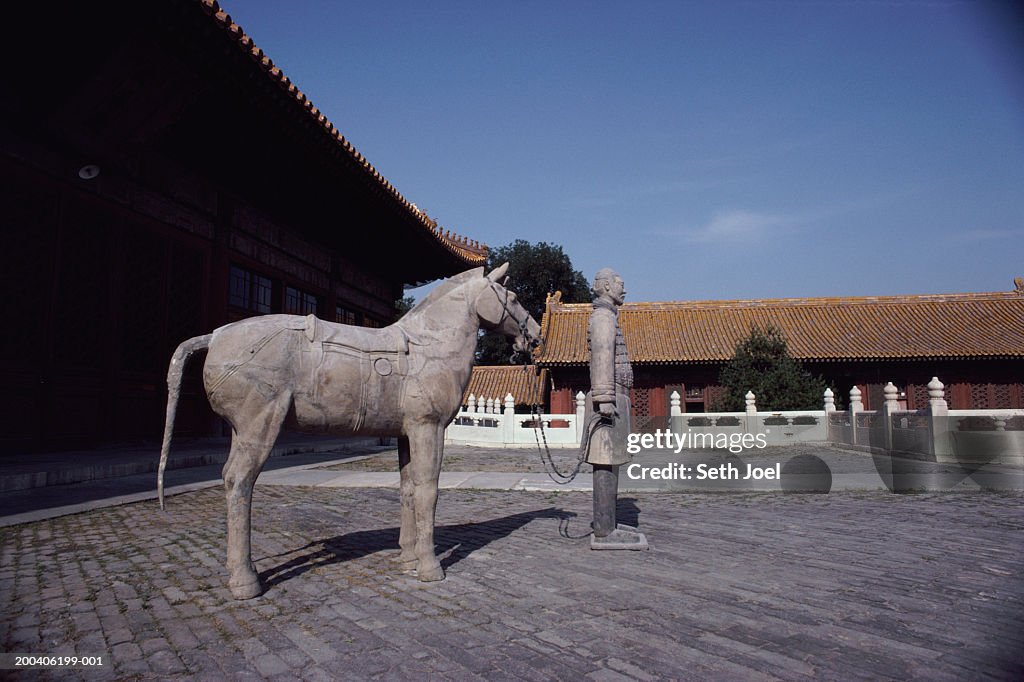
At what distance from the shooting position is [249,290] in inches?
519

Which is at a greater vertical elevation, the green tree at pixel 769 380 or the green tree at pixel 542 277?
the green tree at pixel 542 277

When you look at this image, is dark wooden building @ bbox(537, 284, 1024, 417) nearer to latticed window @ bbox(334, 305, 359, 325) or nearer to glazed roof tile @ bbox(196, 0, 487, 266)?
latticed window @ bbox(334, 305, 359, 325)

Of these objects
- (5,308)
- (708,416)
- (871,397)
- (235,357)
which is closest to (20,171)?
(5,308)

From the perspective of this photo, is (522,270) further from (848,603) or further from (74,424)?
(848,603)

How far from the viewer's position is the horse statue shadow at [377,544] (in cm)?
404

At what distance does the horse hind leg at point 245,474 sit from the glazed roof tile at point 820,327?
21698 millimetres

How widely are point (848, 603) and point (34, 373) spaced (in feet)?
34.4

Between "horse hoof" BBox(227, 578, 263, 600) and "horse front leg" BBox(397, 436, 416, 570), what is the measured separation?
97 centimetres

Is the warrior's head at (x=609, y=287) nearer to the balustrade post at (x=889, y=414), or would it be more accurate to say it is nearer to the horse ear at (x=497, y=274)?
the horse ear at (x=497, y=274)

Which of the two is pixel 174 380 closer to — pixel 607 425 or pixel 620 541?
pixel 607 425

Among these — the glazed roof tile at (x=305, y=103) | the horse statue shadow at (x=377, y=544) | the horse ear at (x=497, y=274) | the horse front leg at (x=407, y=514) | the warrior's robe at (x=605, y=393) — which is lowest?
the horse statue shadow at (x=377, y=544)

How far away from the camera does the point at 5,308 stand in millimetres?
8344

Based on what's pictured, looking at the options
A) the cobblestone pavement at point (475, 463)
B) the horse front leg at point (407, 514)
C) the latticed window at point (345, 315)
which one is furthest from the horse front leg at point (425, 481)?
the latticed window at point (345, 315)

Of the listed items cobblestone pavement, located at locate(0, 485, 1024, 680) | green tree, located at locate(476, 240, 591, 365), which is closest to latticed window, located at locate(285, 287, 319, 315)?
cobblestone pavement, located at locate(0, 485, 1024, 680)
